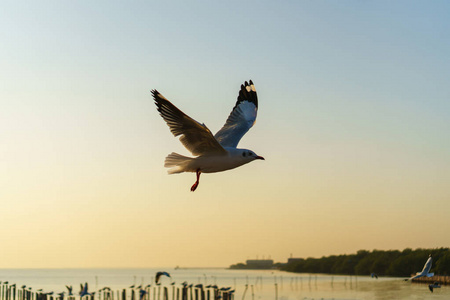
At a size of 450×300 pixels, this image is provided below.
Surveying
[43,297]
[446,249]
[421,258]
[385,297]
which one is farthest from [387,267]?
[43,297]

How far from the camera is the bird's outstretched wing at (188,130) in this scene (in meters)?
8.77

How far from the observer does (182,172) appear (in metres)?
9.20

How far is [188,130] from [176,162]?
1.83ft

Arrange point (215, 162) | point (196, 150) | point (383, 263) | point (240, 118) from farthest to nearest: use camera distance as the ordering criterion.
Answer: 1. point (383, 263)
2. point (240, 118)
3. point (196, 150)
4. point (215, 162)

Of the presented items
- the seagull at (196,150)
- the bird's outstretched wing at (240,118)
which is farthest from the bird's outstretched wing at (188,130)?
the bird's outstretched wing at (240,118)

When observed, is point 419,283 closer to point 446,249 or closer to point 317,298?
point 446,249

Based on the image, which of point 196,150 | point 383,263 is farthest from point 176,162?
point 383,263

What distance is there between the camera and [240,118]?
1222cm

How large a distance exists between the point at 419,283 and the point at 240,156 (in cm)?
8101

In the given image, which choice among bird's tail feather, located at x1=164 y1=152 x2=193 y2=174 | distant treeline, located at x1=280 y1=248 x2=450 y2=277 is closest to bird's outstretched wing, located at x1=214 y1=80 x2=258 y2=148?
bird's tail feather, located at x1=164 y1=152 x2=193 y2=174

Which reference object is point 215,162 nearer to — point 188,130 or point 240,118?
point 188,130

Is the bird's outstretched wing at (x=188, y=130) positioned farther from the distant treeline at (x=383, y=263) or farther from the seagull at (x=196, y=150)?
the distant treeline at (x=383, y=263)

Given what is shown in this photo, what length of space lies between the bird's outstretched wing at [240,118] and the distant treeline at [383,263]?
65.2 metres

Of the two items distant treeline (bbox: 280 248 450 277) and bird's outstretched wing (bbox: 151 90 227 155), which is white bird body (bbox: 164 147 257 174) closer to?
bird's outstretched wing (bbox: 151 90 227 155)
